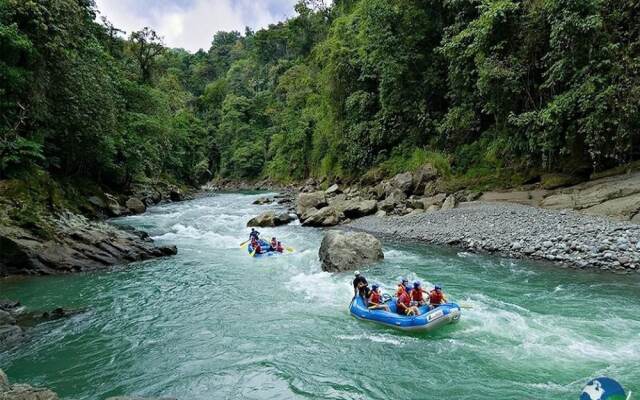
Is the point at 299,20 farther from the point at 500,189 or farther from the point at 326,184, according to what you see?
the point at 500,189

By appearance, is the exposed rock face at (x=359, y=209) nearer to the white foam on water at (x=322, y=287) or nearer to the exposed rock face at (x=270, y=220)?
the exposed rock face at (x=270, y=220)

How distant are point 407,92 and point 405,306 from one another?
18.5m

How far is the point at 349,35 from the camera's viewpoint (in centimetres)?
3191

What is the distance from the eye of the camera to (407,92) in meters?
25.1

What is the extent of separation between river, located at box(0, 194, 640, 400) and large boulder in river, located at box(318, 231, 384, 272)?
435mm

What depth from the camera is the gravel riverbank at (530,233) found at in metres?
11.9

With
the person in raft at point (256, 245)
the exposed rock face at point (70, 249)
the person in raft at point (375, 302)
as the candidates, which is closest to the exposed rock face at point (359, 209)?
the person in raft at point (256, 245)

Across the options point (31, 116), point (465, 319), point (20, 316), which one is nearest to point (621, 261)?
point (465, 319)

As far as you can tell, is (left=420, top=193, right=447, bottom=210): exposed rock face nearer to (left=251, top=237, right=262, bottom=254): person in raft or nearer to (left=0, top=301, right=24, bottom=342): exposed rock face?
(left=251, top=237, right=262, bottom=254): person in raft

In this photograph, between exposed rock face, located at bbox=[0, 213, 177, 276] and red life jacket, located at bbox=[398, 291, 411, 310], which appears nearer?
red life jacket, located at bbox=[398, 291, 411, 310]

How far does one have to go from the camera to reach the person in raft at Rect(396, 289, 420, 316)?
8.98 meters

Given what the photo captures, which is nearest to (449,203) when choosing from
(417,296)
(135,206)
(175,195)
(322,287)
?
(322,287)

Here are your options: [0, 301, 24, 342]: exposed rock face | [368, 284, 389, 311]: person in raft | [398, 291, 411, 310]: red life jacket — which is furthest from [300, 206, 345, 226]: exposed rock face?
[0, 301, 24, 342]: exposed rock face

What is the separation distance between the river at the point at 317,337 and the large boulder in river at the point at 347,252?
44cm
